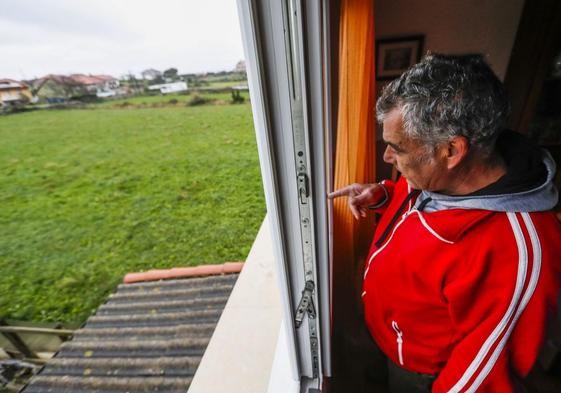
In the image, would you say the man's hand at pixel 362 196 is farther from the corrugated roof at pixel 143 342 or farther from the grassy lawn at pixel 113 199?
the grassy lawn at pixel 113 199

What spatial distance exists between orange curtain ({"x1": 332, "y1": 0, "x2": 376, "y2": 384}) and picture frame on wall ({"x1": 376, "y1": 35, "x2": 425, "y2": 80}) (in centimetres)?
66

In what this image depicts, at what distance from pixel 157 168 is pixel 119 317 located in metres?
8.27

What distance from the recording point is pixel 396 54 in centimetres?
173

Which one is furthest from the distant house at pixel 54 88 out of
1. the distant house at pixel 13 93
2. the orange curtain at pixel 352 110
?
the orange curtain at pixel 352 110

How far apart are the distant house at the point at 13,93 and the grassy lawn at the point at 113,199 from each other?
4.24m

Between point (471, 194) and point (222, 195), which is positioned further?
point (222, 195)

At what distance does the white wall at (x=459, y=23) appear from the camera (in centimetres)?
154

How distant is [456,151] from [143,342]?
107 inches

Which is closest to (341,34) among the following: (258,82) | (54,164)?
(258,82)

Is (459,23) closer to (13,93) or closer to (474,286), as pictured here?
(474,286)

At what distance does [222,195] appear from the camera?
8.41 m

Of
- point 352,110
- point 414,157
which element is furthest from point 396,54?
point 414,157

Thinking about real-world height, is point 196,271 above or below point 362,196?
below

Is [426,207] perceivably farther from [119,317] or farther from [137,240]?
[137,240]
